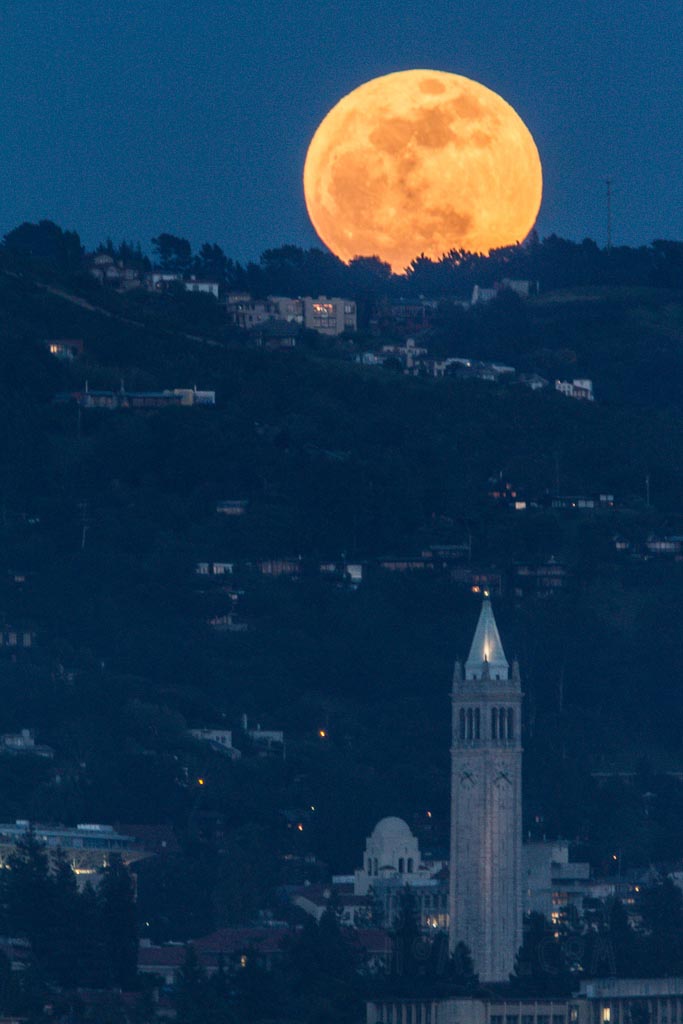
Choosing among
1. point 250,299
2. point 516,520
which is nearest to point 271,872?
point 516,520

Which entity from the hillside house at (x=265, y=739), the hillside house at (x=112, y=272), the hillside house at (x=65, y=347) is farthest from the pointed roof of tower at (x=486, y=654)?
the hillside house at (x=112, y=272)

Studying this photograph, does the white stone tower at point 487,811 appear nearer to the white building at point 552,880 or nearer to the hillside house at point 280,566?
the white building at point 552,880

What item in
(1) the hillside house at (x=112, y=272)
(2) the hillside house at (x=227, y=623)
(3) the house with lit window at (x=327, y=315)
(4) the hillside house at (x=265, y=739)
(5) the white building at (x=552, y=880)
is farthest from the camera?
(3) the house with lit window at (x=327, y=315)

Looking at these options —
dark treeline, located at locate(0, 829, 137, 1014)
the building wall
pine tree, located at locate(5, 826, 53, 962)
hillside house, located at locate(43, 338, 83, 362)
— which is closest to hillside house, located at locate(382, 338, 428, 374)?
hillside house, located at locate(43, 338, 83, 362)

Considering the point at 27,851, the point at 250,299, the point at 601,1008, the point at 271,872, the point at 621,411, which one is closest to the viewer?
the point at 601,1008

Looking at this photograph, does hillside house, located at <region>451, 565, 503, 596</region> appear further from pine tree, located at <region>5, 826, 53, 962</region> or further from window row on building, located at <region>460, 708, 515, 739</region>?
pine tree, located at <region>5, 826, 53, 962</region>

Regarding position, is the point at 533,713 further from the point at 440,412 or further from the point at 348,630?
the point at 440,412
